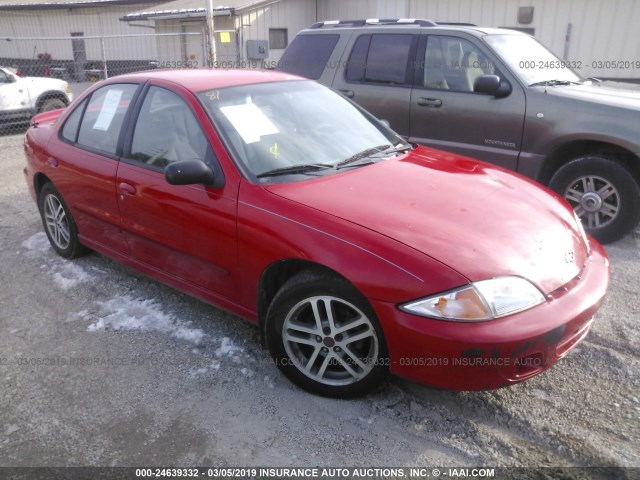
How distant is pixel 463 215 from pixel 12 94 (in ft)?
36.5

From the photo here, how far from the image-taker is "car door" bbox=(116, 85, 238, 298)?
3.10 metres

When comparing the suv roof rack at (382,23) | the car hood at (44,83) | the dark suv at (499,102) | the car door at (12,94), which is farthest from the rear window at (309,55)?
the car hood at (44,83)

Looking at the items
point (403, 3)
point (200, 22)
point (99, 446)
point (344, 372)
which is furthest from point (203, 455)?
point (200, 22)

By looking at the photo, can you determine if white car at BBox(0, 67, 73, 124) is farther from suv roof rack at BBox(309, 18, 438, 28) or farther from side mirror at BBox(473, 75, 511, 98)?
side mirror at BBox(473, 75, 511, 98)

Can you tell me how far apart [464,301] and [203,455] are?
54.8 inches

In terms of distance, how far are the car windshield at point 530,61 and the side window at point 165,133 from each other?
337 cm

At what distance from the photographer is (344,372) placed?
2.87m

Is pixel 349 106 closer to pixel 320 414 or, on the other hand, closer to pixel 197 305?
pixel 197 305

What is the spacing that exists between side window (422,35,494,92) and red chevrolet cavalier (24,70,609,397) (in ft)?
6.33

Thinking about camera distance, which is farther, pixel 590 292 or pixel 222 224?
pixel 222 224

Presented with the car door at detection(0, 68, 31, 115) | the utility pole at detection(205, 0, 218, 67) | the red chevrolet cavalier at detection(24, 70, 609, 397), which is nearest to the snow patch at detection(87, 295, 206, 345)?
the red chevrolet cavalier at detection(24, 70, 609, 397)

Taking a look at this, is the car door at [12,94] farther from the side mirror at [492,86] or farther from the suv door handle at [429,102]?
the side mirror at [492,86]

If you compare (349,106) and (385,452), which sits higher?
(349,106)

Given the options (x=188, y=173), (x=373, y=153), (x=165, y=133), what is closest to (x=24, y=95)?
(x=165, y=133)
